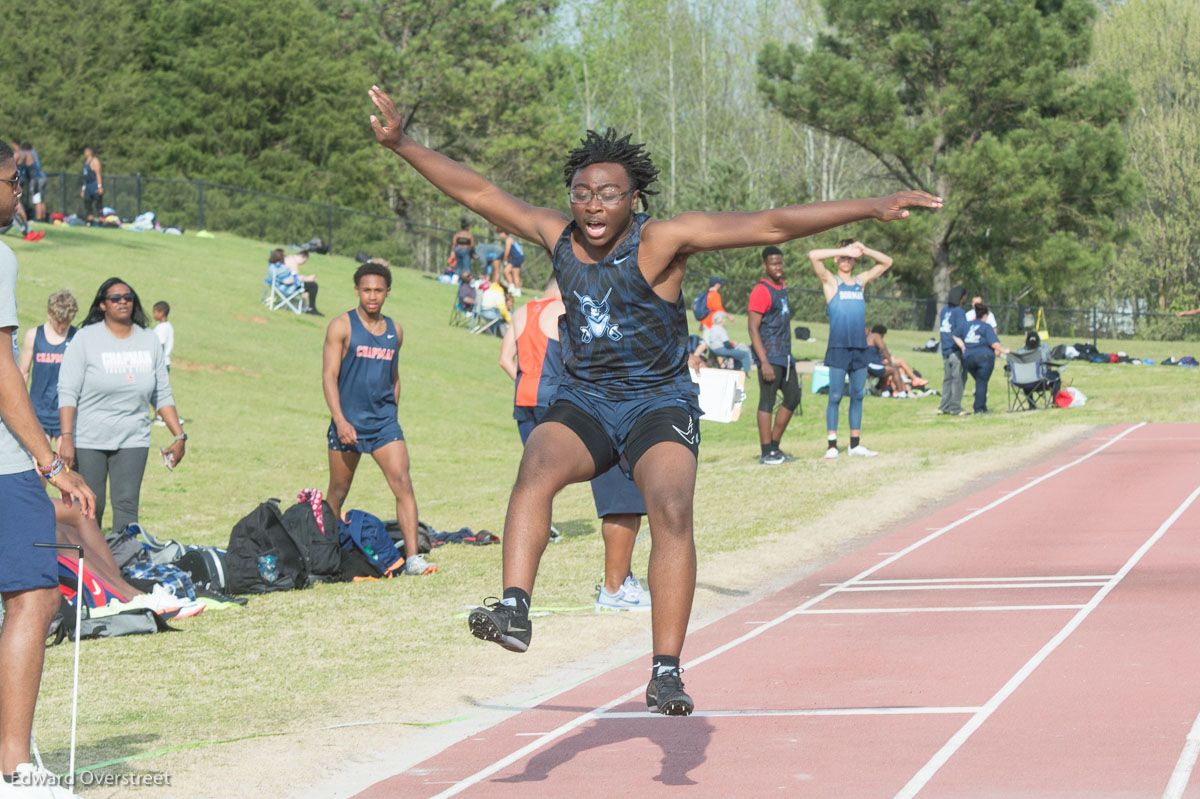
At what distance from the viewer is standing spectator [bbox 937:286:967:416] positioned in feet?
74.2

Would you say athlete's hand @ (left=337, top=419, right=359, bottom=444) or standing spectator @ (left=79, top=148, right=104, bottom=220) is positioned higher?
standing spectator @ (left=79, top=148, right=104, bottom=220)

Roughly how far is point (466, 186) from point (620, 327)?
906 millimetres

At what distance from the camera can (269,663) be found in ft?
25.1

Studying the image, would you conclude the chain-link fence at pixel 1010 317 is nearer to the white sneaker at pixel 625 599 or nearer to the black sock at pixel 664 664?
the white sneaker at pixel 625 599

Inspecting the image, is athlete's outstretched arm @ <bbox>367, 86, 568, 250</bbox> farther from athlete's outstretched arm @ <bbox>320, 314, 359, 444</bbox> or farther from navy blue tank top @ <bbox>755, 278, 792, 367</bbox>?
navy blue tank top @ <bbox>755, 278, 792, 367</bbox>

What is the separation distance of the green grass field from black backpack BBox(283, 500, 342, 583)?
310 mm

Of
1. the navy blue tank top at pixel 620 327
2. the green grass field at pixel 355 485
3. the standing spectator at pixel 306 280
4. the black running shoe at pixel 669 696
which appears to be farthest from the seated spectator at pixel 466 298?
the black running shoe at pixel 669 696

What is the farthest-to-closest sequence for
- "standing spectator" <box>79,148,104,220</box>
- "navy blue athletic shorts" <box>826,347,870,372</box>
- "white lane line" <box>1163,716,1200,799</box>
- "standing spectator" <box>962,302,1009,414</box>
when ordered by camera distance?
1. "standing spectator" <box>79,148,104,220</box>
2. "standing spectator" <box>962,302,1009,414</box>
3. "navy blue athletic shorts" <box>826,347,870,372</box>
4. "white lane line" <box>1163,716,1200,799</box>

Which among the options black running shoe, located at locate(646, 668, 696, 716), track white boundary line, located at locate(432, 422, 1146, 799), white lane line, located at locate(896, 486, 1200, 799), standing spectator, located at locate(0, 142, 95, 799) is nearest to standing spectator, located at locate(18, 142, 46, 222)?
track white boundary line, located at locate(432, 422, 1146, 799)

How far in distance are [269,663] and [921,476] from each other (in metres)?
8.50

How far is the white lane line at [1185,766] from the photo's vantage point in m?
4.84

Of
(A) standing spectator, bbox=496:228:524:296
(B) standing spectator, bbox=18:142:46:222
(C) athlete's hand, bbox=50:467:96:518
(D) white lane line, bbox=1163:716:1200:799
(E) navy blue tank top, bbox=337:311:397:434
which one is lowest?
(D) white lane line, bbox=1163:716:1200:799

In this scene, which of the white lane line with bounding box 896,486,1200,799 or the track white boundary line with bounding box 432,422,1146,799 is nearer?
the white lane line with bounding box 896,486,1200,799

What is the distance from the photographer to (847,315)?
48.8ft
